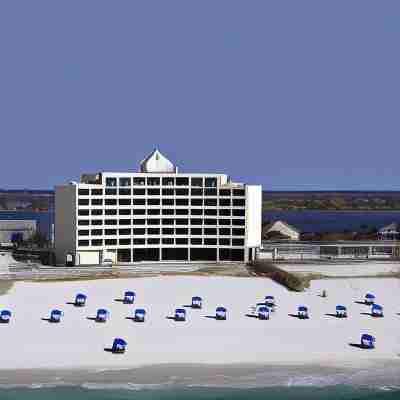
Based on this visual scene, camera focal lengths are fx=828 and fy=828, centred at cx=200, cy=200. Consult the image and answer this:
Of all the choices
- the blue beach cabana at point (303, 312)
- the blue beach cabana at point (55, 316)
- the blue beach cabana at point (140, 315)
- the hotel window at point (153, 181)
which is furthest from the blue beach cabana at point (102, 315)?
the hotel window at point (153, 181)

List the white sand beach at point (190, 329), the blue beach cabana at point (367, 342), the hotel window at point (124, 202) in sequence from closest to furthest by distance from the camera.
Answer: the white sand beach at point (190, 329) → the blue beach cabana at point (367, 342) → the hotel window at point (124, 202)

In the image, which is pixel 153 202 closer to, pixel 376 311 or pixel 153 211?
pixel 153 211

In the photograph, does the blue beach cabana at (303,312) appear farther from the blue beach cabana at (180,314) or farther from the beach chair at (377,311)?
the blue beach cabana at (180,314)

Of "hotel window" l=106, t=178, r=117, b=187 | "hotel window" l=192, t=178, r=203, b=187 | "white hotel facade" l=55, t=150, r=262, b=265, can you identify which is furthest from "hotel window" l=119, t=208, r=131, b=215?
"hotel window" l=192, t=178, r=203, b=187

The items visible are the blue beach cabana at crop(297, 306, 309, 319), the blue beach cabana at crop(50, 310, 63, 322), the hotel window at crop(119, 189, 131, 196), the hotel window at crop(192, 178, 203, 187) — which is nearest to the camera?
the blue beach cabana at crop(50, 310, 63, 322)

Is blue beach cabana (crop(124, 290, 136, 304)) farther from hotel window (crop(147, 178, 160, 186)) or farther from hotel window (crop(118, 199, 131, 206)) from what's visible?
hotel window (crop(147, 178, 160, 186))

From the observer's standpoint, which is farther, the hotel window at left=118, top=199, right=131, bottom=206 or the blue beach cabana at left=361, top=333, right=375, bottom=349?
the hotel window at left=118, top=199, right=131, bottom=206
